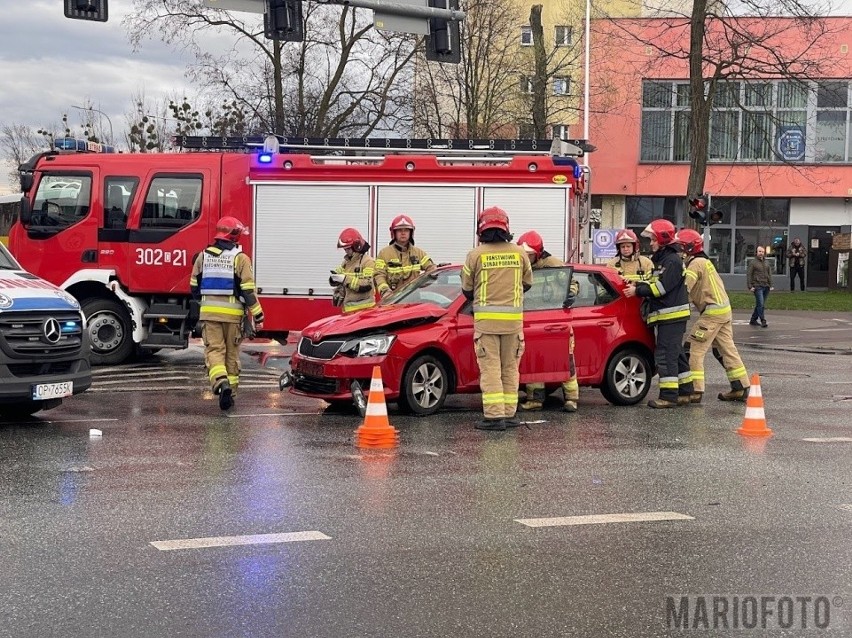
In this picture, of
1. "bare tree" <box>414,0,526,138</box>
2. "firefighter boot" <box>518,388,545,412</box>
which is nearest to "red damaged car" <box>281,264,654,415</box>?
"firefighter boot" <box>518,388,545,412</box>

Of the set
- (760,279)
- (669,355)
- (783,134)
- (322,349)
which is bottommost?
(669,355)

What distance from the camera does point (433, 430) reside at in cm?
984

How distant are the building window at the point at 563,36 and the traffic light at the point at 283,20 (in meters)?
20.7

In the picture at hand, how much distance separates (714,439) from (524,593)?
4.88 m

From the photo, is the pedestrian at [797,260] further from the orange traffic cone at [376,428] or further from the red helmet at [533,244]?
the orange traffic cone at [376,428]

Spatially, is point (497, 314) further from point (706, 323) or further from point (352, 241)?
point (352, 241)

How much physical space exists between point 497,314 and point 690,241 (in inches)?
128

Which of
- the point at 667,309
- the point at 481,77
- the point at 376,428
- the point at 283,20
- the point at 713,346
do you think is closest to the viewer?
the point at 376,428

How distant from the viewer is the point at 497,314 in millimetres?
9836

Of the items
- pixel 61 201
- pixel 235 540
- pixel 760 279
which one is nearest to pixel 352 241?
pixel 61 201

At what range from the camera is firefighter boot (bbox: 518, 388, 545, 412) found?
37.1ft

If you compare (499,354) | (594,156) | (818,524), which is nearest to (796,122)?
(594,156)

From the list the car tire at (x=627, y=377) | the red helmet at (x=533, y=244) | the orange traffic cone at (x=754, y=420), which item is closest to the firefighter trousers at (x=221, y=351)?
the red helmet at (x=533, y=244)

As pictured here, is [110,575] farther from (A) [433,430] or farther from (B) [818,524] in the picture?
(A) [433,430]
